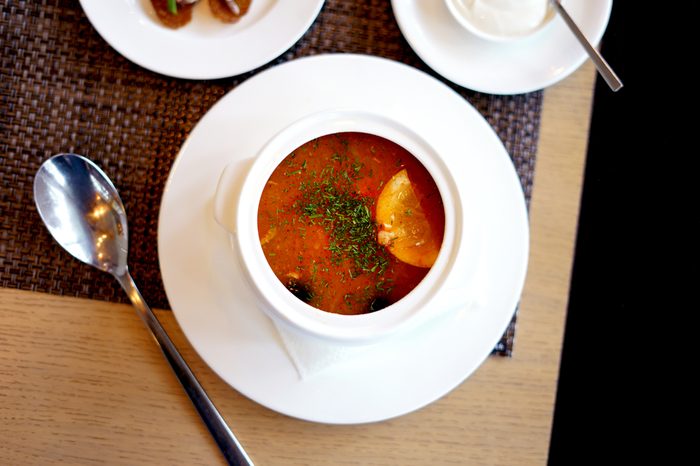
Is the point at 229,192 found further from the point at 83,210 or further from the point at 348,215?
the point at 83,210

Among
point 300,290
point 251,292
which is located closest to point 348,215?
point 300,290

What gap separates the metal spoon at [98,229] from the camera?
1.47m

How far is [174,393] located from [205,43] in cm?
85

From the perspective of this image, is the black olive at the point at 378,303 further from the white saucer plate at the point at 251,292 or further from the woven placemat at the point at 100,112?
the woven placemat at the point at 100,112

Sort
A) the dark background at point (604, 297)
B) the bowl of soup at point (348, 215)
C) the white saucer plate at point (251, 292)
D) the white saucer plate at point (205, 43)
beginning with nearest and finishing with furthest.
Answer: the bowl of soup at point (348, 215) < the white saucer plate at point (251, 292) < the white saucer plate at point (205, 43) < the dark background at point (604, 297)

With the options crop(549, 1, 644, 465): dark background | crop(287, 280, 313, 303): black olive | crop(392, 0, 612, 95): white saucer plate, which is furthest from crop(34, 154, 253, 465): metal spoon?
crop(549, 1, 644, 465): dark background

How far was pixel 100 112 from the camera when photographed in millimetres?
1553

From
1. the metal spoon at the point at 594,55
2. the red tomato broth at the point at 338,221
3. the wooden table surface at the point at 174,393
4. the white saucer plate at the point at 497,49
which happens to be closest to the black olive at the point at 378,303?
the red tomato broth at the point at 338,221

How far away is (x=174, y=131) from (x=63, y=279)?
1.48 feet

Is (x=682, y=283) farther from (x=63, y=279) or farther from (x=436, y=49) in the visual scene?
(x=63, y=279)

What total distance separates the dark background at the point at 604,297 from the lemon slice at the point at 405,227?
868 millimetres

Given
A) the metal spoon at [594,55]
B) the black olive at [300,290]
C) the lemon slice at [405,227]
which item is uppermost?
the metal spoon at [594,55]

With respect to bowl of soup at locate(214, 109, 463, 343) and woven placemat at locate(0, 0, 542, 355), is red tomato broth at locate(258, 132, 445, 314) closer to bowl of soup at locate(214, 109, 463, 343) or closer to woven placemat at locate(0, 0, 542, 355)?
bowl of soup at locate(214, 109, 463, 343)

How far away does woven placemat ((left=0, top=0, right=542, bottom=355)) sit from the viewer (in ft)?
5.02
